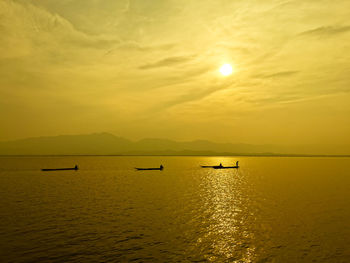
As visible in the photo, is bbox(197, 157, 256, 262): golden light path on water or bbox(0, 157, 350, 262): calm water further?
bbox(197, 157, 256, 262): golden light path on water

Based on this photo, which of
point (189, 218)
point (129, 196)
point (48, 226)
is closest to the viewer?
point (48, 226)

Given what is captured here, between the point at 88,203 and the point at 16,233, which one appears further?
the point at 88,203

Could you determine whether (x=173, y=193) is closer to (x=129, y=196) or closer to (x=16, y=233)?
(x=129, y=196)

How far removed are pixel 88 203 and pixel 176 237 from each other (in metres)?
24.3

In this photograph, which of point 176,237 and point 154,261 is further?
point 176,237

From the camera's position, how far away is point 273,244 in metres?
27.0

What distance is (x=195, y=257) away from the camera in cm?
2309

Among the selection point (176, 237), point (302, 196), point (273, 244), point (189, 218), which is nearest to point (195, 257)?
point (176, 237)

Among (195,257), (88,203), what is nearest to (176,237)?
(195,257)

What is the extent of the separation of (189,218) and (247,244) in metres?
11.1

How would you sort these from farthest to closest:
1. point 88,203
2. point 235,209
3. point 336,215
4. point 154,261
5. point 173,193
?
1. point 173,193
2. point 88,203
3. point 235,209
4. point 336,215
5. point 154,261

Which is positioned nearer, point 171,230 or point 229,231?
point 171,230

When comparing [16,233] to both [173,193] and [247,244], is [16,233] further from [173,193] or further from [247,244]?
[173,193]

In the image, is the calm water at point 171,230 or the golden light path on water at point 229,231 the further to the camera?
the golden light path on water at point 229,231
